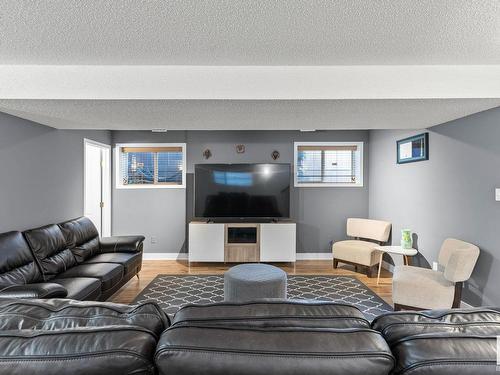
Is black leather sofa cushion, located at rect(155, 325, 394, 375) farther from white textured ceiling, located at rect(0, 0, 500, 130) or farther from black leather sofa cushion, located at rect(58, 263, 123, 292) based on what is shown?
black leather sofa cushion, located at rect(58, 263, 123, 292)

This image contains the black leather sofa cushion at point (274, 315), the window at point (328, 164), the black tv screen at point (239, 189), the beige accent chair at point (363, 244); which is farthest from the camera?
the window at point (328, 164)

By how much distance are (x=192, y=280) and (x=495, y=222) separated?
12.4ft

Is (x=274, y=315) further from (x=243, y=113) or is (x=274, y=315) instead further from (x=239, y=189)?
(x=239, y=189)

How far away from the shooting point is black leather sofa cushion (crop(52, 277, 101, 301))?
8.50ft

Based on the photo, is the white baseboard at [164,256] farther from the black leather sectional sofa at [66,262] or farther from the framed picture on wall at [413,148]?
the framed picture on wall at [413,148]

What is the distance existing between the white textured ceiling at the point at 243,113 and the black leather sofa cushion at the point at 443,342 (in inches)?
80.9

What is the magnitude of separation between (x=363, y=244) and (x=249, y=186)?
2184mm

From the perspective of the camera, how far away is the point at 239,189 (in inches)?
203

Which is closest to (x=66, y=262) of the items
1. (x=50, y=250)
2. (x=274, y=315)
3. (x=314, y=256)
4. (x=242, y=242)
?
(x=50, y=250)

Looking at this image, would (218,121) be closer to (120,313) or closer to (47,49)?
(47,49)

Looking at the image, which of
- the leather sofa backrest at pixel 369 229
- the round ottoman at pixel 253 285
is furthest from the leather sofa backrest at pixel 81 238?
the leather sofa backrest at pixel 369 229

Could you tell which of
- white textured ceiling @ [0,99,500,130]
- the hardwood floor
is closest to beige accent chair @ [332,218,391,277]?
the hardwood floor

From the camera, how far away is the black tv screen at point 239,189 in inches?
203

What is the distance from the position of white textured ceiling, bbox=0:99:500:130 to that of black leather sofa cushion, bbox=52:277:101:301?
1.72 m
